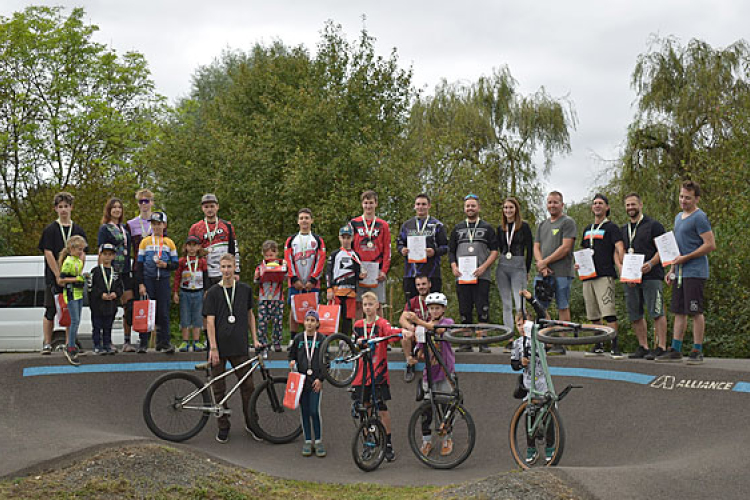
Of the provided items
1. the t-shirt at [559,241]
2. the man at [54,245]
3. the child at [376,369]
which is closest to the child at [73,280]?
the man at [54,245]

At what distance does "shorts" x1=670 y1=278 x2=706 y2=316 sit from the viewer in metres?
8.78

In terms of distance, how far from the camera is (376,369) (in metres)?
8.59

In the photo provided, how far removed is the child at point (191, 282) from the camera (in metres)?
10.5

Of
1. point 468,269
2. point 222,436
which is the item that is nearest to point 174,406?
point 222,436

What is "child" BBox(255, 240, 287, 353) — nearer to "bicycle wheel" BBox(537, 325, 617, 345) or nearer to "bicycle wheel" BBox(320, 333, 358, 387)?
"bicycle wheel" BBox(320, 333, 358, 387)

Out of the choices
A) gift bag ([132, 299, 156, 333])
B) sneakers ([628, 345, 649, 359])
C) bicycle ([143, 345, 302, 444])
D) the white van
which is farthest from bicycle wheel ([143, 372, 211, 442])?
the white van

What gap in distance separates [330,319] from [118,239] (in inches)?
126

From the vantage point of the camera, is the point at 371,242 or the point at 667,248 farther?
the point at 371,242

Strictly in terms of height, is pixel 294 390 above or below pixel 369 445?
above

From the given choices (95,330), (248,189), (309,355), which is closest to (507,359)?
(309,355)

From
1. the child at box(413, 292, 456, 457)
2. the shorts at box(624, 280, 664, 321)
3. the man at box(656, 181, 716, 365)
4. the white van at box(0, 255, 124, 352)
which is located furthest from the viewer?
the white van at box(0, 255, 124, 352)

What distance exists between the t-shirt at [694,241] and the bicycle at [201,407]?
5.15 metres

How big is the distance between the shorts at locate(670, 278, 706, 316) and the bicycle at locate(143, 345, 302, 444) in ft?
16.2

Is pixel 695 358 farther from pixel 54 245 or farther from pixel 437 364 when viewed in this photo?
pixel 54 245
